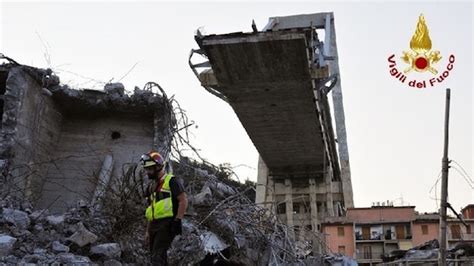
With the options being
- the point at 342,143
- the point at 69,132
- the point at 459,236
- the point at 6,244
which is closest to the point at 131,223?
the point at 6,244

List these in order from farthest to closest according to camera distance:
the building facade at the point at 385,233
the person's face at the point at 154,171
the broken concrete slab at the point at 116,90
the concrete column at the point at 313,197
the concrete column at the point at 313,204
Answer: the building facade at the point at 385,233
the concrete column at the point at 313,197
the concrete column at the point at 313,204
the broken concrete slab at the point at 116,90
the person's face at the point at 154,171

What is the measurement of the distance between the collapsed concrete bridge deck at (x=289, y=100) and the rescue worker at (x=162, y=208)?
212 centimetres

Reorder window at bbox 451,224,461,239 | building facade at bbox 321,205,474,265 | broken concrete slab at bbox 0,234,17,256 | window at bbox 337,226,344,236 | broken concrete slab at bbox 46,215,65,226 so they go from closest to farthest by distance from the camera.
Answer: broken concrete slab at bbox 0,234,17,256
broken concrete slab at bbox 46,215,65,226
window at bbox 337,226,344,236
building facade at bbox 321,205,474,265
window at bbox 451,224,461,239

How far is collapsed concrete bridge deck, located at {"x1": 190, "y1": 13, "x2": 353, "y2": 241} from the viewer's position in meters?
8.32

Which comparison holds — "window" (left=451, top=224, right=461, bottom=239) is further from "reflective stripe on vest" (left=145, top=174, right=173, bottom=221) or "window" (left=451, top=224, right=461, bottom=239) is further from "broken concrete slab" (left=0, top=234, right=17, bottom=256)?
"broken concrete slab" (left=0, top=234, right=17, bottom=256)

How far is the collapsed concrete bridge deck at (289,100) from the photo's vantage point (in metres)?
8.32

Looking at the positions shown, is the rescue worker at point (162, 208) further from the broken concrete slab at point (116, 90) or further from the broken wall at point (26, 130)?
the broken concrete slab at point (116, 90)

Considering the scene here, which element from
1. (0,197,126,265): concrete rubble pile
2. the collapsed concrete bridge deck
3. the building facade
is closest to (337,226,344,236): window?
the building facade

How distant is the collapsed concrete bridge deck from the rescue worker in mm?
2124

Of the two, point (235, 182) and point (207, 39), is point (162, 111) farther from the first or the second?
point (235, 182)

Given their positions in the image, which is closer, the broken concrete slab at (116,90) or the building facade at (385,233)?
the broken concrete slab at (116,90)

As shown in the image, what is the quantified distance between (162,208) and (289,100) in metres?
6.26

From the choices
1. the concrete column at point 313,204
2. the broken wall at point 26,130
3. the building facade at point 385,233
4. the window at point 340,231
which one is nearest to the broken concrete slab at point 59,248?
the broken wall at point 26,130

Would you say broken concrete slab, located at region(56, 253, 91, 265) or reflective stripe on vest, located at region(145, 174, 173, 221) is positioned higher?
reflective stripe on vest, located at region(145, 174, 173, 221)
